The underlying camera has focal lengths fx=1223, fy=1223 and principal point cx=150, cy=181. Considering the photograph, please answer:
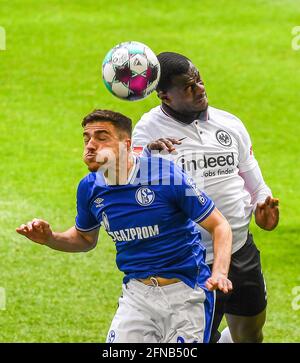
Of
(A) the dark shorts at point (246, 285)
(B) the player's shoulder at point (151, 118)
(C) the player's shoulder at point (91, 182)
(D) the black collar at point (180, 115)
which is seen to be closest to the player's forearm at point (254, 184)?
(A) the dark shorts at point (246, 285)

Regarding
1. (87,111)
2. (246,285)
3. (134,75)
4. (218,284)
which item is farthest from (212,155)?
(87,111)

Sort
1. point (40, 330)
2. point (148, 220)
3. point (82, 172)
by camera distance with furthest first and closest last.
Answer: point (82, 172) → point (40, 330) → point (148, 220)

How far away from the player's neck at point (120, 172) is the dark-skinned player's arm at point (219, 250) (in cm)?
61

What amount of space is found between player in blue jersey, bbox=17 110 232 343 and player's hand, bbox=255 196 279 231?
2.66ft

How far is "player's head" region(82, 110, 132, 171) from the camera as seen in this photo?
8156 mm

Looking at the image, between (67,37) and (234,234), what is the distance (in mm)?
16874

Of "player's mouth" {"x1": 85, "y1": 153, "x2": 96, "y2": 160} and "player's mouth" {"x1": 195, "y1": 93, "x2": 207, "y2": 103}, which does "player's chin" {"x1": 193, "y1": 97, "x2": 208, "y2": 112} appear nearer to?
"player's mouth" {"x1": 195, "y1": 93, "x2": 207, "y2": 103}

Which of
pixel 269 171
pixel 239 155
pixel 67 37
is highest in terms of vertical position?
pixel 67 37

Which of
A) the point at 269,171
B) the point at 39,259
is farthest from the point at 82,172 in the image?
the point at 39,259

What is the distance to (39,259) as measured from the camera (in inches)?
572

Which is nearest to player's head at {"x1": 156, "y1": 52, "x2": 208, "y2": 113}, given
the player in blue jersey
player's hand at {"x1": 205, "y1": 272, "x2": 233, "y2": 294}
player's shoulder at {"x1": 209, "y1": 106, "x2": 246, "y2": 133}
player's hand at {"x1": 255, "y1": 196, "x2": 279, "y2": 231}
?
player's shoulder at {"x1": 209, "y1": 106, "x2": 246, "y2": 133}

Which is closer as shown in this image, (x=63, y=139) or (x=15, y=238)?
(x=15, y=238)

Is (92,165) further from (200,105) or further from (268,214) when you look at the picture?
(268,214)

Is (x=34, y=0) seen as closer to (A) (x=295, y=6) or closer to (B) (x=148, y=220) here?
(A) (x=295, y=6)
